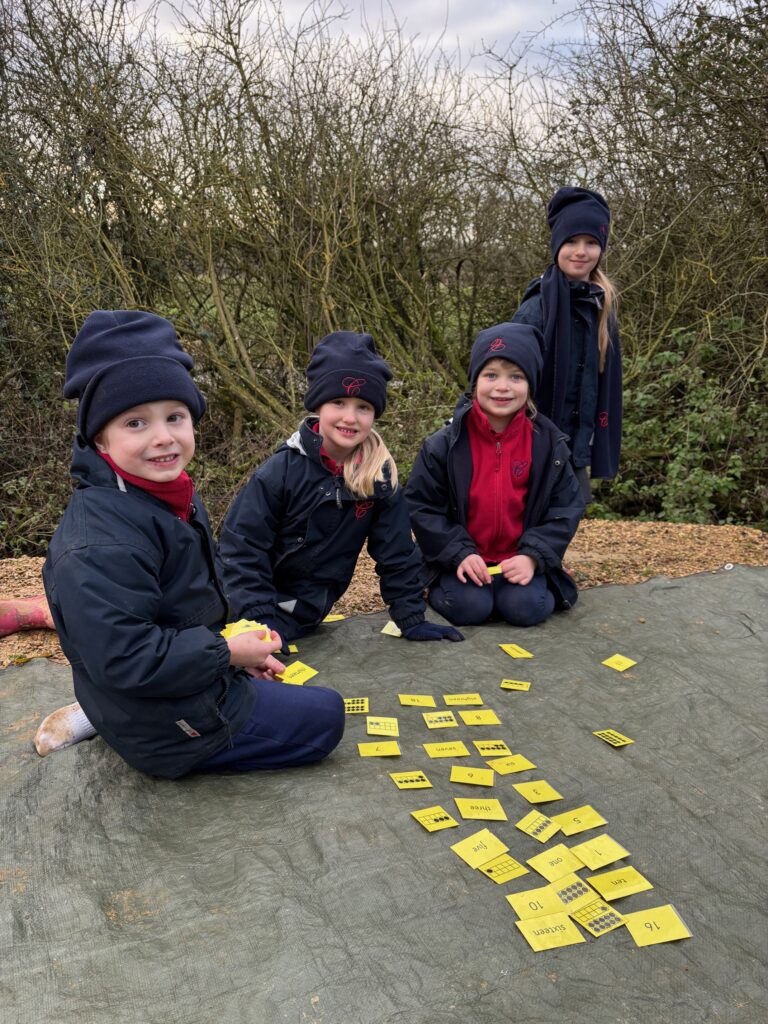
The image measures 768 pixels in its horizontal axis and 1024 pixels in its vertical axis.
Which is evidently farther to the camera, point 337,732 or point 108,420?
point 337,732

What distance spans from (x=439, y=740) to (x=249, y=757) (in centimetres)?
68

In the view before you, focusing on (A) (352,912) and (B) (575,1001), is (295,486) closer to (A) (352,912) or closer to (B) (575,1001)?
(A) (352,912)

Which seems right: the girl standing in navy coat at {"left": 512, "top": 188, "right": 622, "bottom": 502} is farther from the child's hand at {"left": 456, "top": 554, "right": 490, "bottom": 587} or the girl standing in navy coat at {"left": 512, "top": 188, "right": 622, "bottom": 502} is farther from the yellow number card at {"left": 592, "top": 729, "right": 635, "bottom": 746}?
the yellow number card at {"left": 592, "top": 729, "right": 635, "bottom": 746}

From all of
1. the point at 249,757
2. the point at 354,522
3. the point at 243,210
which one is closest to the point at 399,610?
the point at 354,522

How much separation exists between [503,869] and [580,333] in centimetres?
285

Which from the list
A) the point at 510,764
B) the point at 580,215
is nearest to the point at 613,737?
the point at 510,764

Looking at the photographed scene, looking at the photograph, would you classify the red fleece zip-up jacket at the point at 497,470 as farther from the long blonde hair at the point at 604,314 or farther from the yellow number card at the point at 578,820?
the yellow number card at the point at 578,820

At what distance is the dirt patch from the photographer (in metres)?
4.47

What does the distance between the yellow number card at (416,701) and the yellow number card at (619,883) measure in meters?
1.05

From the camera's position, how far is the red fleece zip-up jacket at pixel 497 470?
394 cm

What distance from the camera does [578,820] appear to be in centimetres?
235

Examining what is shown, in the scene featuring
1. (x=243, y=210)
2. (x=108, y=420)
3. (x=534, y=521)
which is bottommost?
(x=534, y=521)

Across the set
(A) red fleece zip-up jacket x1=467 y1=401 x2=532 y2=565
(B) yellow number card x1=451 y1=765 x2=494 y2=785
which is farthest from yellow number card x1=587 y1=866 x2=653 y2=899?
(A) red fleece zip-up jacket x1=467 y1=401 x2=532 y2=565

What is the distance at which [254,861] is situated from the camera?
2.11 m
